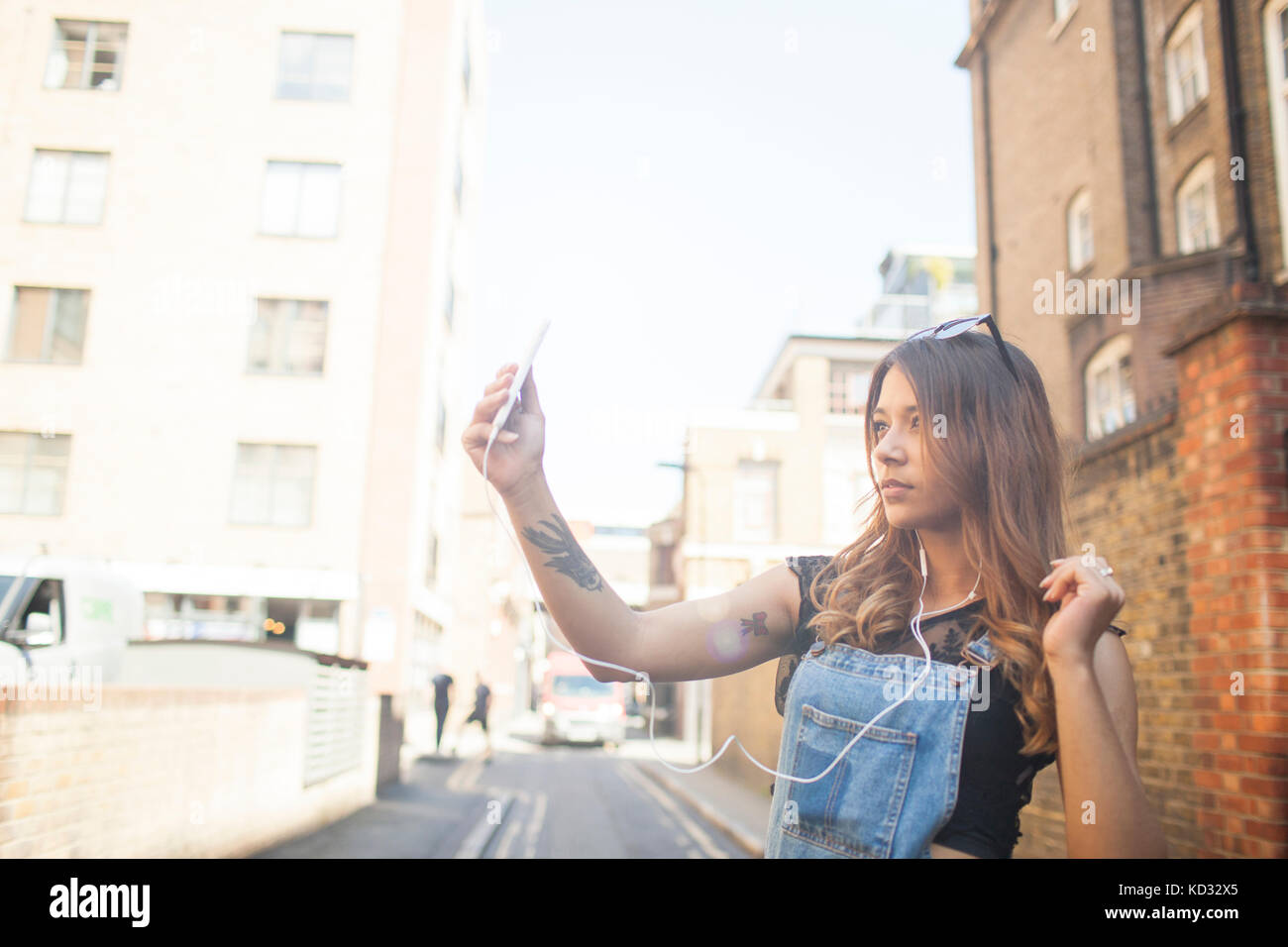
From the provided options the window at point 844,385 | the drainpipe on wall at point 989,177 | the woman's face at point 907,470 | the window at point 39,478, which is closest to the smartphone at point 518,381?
the woman's face at point 907,470

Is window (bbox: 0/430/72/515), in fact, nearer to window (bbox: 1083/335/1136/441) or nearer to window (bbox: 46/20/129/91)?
window (bbox: 46/20/129/91)

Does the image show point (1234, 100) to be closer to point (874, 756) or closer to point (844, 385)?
point (874, 756)

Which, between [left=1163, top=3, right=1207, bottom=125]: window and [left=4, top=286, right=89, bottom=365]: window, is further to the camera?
[left=1163, top=3, right=1207, bottom=125]: window

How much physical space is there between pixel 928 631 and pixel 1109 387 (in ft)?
44.8

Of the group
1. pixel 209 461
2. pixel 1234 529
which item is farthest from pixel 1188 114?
pixel 209 461

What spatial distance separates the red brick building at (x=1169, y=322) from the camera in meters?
3.57

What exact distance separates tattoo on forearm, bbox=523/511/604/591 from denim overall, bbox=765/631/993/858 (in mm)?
420

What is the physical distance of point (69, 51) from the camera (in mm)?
8078

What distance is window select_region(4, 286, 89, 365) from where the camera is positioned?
6.49 meters

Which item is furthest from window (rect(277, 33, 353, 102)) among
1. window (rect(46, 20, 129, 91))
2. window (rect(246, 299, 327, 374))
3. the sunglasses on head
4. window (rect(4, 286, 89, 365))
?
the sunglasses on head

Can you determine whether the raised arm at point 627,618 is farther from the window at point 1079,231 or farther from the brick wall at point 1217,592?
the window at point 1079,231

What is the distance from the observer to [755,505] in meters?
24.2

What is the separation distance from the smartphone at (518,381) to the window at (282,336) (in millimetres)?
16930
